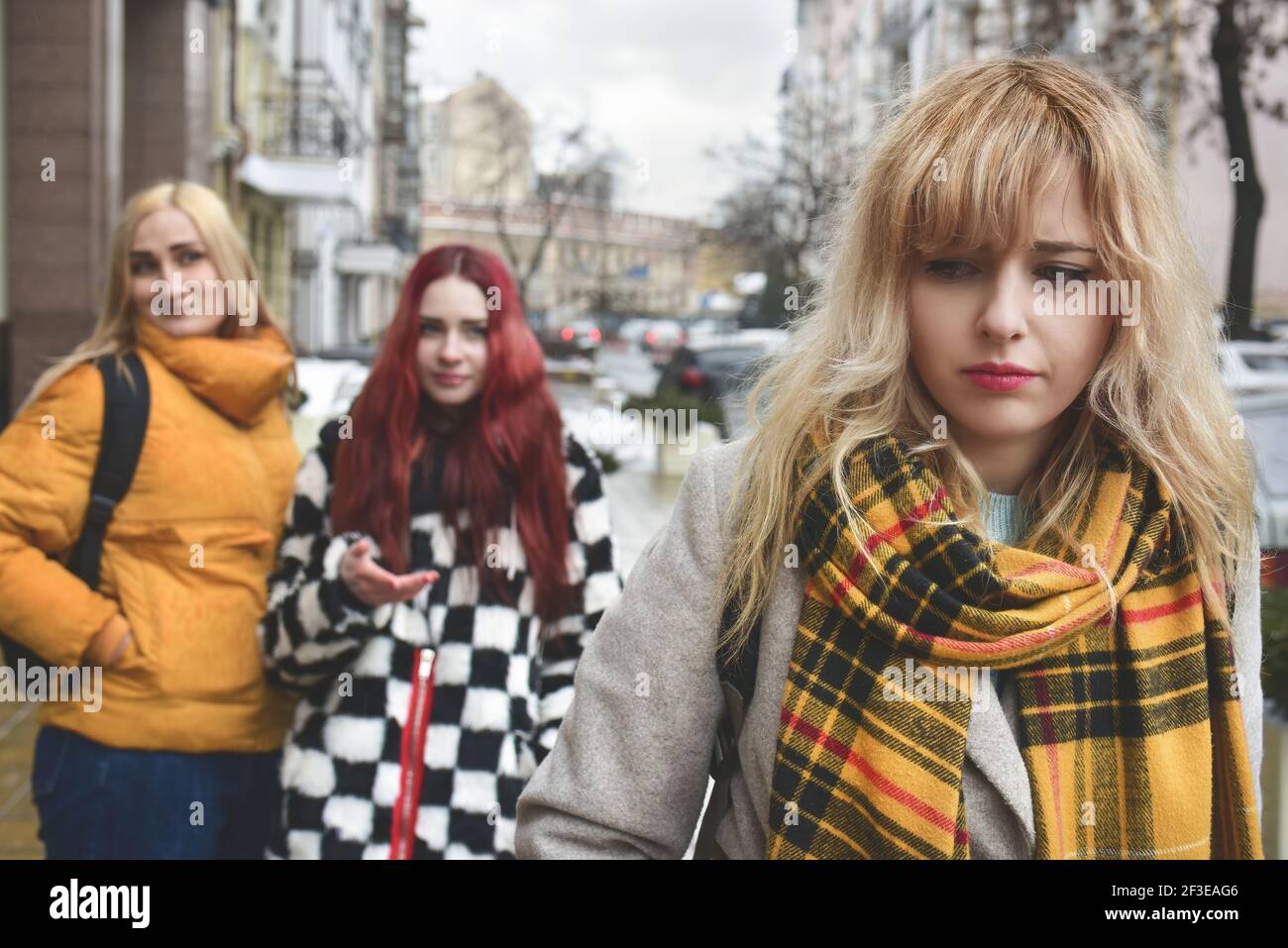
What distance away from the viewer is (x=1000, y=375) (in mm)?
1687

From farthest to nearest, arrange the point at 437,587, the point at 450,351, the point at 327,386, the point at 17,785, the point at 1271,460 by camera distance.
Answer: the point at 1271,460, the point at 327,386, the point at 17,785, the point at 450,351, the point at 437,587

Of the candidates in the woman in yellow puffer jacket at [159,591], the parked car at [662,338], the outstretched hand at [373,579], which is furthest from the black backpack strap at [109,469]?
the parked car at [662,338]

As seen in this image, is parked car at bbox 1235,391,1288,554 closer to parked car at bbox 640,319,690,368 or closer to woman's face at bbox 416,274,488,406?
woman's face at bbox 416,274,488,406

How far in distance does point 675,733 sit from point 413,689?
1.42m

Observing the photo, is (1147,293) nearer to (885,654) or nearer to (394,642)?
(885,654)

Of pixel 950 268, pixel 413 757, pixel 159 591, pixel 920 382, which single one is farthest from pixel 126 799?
pixel 950 268

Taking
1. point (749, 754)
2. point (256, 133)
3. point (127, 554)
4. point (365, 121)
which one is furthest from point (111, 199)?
point (365, 121)

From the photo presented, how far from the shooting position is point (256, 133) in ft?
68.7

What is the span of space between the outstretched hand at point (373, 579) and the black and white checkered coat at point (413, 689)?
6 cm

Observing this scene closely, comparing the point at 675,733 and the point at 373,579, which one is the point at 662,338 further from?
the point at 675,733

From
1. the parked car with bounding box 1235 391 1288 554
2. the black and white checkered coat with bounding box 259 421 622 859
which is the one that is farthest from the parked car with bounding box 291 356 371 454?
the parked car with bounding box 1235 391 1288 554

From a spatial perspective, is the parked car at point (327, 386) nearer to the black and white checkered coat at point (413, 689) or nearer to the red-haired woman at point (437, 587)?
the red-haired woman at point (437, 587)

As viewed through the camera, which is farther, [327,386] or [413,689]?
[327,386]
